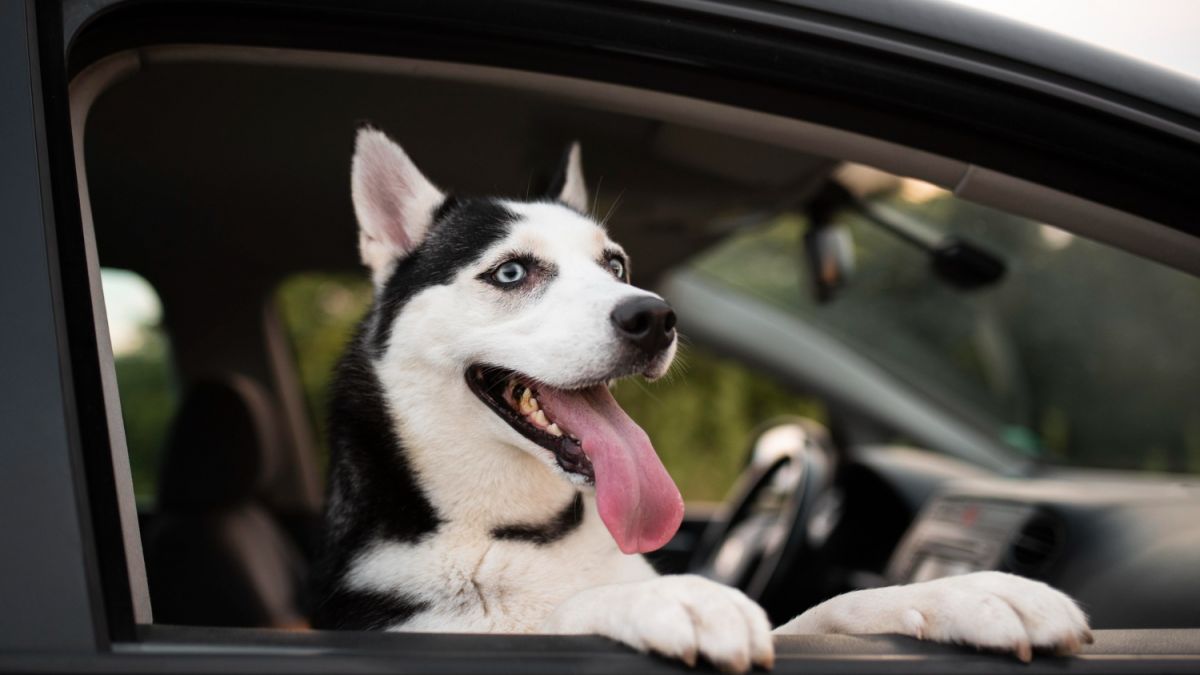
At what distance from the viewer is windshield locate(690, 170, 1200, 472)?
3504 mm

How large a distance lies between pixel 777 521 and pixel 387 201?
2003mm

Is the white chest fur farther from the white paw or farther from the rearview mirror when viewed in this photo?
the rearview mirror

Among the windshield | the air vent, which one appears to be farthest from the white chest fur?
the windshield

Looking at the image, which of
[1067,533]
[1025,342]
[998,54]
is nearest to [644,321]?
[998,54]

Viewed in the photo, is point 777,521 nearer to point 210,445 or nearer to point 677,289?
point 677,289

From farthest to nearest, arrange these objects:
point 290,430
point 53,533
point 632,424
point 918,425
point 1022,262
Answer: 1. point 290,430
2. point 918,425
3. point 1022,262
4. point 632,424
5. point 53,533

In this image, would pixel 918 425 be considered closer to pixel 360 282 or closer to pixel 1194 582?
pixel 1194 582

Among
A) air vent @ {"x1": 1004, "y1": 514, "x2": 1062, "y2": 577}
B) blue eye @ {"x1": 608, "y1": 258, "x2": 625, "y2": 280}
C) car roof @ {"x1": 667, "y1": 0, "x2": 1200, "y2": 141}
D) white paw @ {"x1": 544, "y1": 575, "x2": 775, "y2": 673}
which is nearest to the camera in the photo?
white paw @ {"x1": 544, "y1": 575, "x2": 775, "y2": 673}

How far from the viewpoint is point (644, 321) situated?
1.68m

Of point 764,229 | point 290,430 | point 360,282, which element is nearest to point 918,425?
point 764,229

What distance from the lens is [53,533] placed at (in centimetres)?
101

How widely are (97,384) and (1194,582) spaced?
6.23 feet

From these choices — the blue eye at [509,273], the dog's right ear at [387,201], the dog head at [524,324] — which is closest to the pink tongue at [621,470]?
the dog head at [524,324]

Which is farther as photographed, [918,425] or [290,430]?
[290,430]
